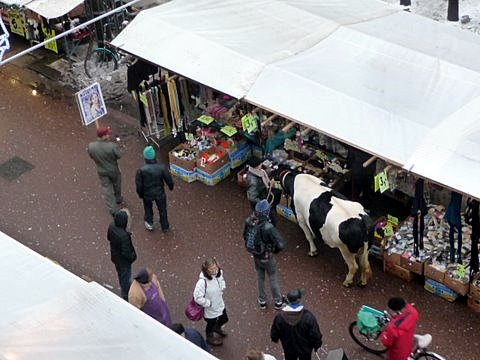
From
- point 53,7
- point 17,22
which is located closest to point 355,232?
point 53,7

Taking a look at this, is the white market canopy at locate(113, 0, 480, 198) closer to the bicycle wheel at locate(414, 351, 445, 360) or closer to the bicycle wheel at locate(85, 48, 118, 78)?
the bicycle wheel at locate(414, 351, 445, 360)

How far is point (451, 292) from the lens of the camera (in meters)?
10.2

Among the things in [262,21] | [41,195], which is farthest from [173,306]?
[262,21]

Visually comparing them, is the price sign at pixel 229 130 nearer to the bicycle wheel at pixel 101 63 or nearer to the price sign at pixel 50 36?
the bicycle wheel at pixel 101 63

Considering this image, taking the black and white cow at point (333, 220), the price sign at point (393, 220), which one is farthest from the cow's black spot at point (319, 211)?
the price sign at point (393, 220)

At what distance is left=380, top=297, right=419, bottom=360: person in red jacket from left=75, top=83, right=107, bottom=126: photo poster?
579cm

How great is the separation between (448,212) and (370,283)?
1.41m

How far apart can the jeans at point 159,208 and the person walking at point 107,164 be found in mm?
582

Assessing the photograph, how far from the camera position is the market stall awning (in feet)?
46.8

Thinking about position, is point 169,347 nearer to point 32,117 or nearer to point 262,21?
point 262,21

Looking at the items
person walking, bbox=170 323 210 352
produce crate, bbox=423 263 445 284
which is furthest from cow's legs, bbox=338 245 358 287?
person walking, bbox=170 323 210 352

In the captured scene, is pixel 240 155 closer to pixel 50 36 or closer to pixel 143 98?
pixel 143 98

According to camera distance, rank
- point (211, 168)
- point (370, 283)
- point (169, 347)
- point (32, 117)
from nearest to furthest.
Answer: point (169, 347), point (370, 283), point (211, 168), point (32, 117)

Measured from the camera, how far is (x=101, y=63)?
15891 mm
